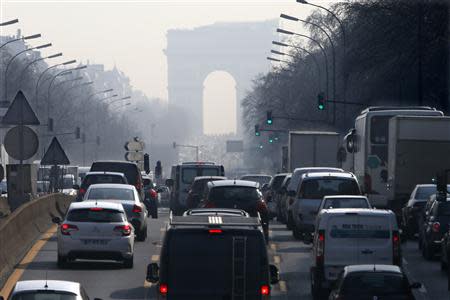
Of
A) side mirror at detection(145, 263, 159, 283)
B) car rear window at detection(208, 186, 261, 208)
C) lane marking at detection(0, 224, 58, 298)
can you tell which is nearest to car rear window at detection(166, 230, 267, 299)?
side mirror at detection(145, 263, 159, 283)

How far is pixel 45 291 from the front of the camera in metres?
15.9

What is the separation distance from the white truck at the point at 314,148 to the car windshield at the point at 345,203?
24756 mm

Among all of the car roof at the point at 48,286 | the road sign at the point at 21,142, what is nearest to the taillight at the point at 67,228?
the road sign at the point at 21,142

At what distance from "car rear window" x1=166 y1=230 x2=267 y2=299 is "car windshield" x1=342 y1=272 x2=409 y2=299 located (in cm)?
336

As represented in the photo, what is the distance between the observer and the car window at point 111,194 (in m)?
36.3

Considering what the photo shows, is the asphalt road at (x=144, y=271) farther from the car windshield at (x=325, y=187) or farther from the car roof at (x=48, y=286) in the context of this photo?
the car roof at (x=48, y=286)

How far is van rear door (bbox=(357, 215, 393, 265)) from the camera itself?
2516cm

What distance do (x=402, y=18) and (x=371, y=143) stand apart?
24.5 metres

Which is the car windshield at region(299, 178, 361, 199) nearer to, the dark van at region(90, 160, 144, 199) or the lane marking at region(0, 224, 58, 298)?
the lane marking at region(0, 224, 58, 298)

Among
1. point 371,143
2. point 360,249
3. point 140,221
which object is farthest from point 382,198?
point 360,249

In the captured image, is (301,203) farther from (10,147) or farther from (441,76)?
(441,76)

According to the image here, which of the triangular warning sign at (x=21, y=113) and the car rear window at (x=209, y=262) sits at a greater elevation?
the triangular warning sign at (x=21, y=113)

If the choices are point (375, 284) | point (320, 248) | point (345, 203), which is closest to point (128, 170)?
point (345, 203)

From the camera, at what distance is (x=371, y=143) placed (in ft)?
148
